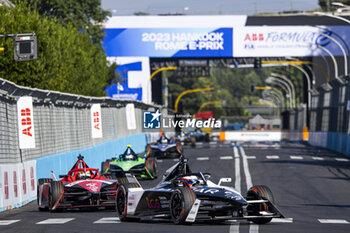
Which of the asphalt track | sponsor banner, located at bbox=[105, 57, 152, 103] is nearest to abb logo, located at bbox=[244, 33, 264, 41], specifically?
sponsor banner, located at bbox=[105, 57, 152, 103]

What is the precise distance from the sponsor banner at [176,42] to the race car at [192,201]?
50.6 meters

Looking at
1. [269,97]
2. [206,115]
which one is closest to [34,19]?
[206,115]

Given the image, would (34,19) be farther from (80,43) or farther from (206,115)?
(206,115)

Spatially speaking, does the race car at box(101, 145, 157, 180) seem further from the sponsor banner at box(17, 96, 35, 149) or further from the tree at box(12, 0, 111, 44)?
the tree at box(12, 0, 111, 44)

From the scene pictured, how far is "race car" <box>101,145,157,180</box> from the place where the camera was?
23922 millimetres

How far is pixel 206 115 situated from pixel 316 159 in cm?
8142

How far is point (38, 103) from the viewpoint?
22266 mm

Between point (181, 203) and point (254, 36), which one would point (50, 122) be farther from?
point (254, 36)

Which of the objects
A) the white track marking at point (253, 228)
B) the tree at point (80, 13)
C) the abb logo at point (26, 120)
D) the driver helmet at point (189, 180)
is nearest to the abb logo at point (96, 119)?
the abb logo at point (26, 120)

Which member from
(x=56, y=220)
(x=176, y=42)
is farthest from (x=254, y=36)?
(x=56, y=220)

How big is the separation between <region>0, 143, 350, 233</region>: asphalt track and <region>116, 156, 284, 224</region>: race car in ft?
0.58

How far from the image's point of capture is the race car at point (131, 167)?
23.9 m

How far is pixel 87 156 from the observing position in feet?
88.4

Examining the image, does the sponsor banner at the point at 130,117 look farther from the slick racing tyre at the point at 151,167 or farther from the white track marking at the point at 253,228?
Result: the white track marking at the point at 253,228
